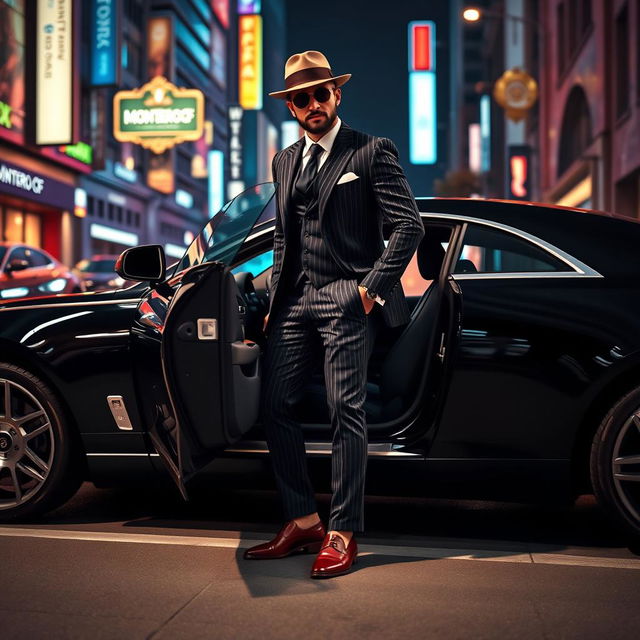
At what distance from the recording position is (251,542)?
395 centimetres

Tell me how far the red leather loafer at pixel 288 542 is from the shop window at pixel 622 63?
18879 mm

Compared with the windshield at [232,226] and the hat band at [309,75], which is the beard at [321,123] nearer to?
the hat band at [309,75]

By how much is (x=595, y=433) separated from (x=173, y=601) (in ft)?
5.73

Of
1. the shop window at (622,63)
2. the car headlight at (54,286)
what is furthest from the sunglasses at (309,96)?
the shop window at (622,63)

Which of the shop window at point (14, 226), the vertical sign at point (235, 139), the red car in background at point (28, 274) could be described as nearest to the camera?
the red car in background at point (28, 274)

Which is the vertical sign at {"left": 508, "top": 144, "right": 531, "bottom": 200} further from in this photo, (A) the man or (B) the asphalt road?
(A) the man

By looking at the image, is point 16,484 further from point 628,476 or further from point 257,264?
point 628,476

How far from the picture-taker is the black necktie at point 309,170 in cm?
366

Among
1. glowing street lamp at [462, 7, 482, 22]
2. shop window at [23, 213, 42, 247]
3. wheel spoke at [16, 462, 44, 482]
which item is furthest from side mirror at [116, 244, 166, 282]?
shop window at [23, 213, 42, 247]

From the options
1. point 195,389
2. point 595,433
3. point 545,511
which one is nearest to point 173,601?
point 195,389

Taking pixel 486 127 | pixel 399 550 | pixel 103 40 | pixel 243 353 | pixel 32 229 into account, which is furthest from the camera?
pixel 486 127

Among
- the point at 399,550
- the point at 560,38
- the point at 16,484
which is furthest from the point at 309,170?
the point at 560,38

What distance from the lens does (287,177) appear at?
3.71m

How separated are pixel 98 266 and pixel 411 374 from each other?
1936cm
